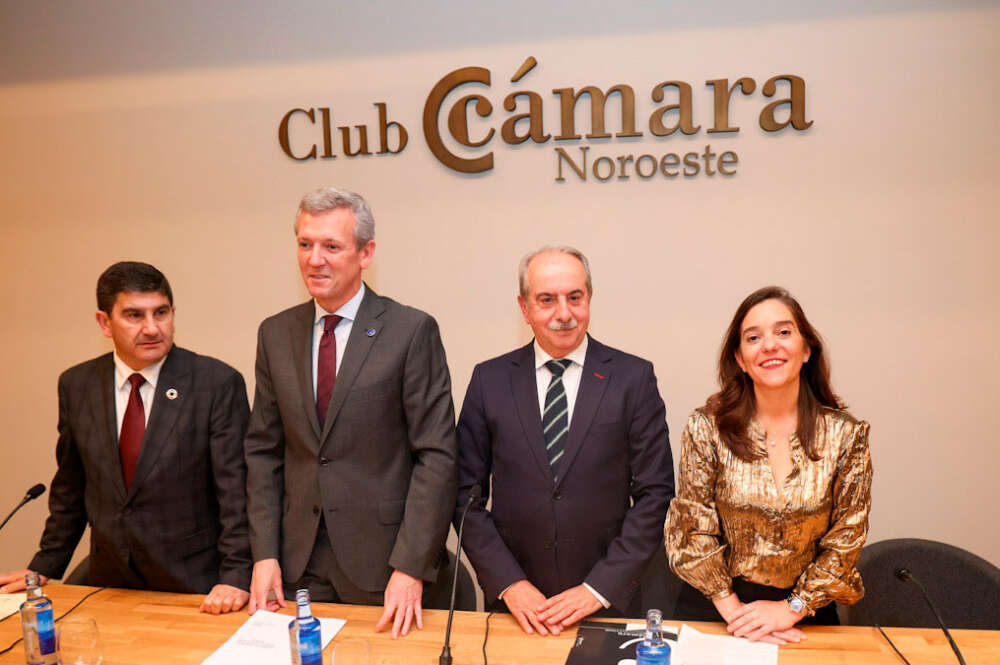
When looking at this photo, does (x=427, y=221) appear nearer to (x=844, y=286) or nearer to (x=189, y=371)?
(x=189, y=371)

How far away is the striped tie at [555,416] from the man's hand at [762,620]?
2.18 ft

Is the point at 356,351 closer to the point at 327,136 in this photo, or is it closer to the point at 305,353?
the point at 305,353

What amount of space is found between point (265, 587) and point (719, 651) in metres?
1.35

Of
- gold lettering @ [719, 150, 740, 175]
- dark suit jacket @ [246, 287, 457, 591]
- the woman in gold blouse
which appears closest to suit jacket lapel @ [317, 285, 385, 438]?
dark suit jacket @ [246, 287, 457, 591]

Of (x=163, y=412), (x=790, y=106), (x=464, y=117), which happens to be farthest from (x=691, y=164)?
(x=163, y=412)

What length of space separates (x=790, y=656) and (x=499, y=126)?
2479 millimetres

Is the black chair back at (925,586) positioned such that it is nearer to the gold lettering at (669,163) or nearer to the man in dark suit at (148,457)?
the gold lettering at (669,163)

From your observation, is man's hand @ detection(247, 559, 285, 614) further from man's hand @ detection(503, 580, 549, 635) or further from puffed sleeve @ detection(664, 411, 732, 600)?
puffed sleeve @ detection(664, 411, 732, 600)

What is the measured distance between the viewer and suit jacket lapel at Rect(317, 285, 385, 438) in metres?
2.29

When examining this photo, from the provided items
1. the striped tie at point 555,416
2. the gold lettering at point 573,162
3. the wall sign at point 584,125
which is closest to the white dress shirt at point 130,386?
the striped tie at point 555,416

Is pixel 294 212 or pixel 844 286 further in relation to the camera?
pixel 294 212

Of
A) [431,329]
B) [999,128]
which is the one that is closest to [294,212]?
[431,329]

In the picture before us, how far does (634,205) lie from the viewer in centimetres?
340

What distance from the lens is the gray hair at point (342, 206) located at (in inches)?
88.9
